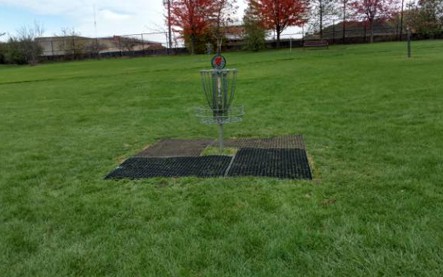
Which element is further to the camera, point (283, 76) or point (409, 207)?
point (283, 76)

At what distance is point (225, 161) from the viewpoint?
436 cm

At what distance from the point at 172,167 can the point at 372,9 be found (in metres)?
32.4

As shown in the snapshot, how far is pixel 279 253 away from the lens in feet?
7.79

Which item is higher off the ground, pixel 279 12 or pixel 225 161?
pixel 279 12

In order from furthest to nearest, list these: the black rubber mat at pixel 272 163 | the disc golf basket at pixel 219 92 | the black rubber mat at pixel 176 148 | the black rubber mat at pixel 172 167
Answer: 1. the black rubber mat at pixel 176 148
2. the disc golf basket at pixel 219 92
3. the black rubber mat at pixel 172 167
4. the black rubber mat at pixel 272 163

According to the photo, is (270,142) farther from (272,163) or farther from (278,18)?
(278,18)

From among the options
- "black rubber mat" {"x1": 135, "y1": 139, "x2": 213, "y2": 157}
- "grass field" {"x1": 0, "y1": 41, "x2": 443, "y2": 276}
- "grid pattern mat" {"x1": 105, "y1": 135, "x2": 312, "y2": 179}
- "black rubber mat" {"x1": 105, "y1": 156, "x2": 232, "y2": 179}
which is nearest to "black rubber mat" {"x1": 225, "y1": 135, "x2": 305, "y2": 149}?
"grid pattern mat" {"x1": 105, "y1": 135, "x2": 312, "y2": 179}

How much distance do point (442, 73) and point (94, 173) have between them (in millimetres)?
9132

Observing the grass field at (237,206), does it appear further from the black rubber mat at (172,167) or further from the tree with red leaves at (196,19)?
the tree with red leaves at (196,19)

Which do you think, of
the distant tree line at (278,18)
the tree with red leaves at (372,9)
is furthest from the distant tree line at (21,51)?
the tree with red leaves at (372,9)

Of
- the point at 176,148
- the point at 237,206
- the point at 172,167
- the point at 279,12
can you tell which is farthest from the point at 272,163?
the point at 279,12

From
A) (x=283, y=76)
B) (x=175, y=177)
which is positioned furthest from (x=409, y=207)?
(x=283, y=76)

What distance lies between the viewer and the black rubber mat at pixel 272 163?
3.86 metres

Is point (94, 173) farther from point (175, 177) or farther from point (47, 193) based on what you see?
point (175, 177)
